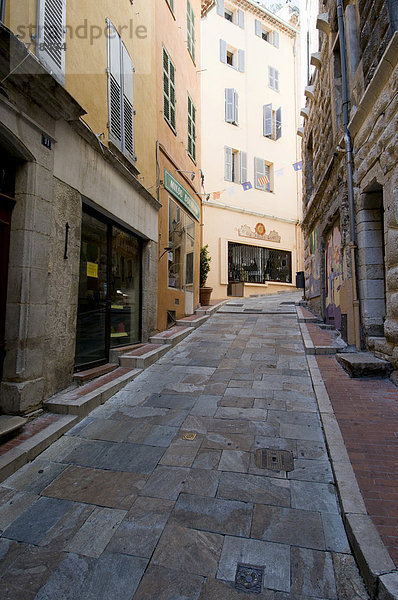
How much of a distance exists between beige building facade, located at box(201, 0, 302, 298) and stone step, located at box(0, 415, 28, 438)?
45.5 feet

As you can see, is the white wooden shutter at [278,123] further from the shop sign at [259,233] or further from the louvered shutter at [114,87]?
the louvered shutter at [114,87]

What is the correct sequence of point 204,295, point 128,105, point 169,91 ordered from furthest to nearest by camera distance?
point 204,295 → point 169,91 → point 128,105

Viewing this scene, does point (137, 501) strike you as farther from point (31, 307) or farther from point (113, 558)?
point (31, 307)

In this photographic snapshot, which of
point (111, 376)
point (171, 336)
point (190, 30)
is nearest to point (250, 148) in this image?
point (190, 30)

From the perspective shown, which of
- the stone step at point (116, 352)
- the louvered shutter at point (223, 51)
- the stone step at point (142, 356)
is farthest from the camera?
the louvered shutter at point (223, 51)

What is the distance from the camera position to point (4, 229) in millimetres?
3668

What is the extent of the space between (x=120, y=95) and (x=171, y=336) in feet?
16.0

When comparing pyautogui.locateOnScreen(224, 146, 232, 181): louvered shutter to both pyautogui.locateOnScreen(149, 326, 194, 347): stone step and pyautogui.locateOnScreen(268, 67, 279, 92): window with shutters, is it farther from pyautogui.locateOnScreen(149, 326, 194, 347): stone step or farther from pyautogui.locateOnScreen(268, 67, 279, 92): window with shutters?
pyautogui.locateOnScreen(149, 326, 194, 347): stone step

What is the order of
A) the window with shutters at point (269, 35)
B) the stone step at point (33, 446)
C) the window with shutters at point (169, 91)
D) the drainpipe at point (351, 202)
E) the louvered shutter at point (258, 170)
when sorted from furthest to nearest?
the window with shutters at point (269, 35)
the louvered shutter at point (258, 170)
the window with shutters at point (169, 91)
the drainpipe at point (351, 202)
the stone step at point (33, 446)

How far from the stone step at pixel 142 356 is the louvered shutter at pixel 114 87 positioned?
378 cm

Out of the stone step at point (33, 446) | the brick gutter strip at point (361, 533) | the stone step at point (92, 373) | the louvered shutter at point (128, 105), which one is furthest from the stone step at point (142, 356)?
the louvered shutter at point (128, 105)

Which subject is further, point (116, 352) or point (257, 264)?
point (257, 264)

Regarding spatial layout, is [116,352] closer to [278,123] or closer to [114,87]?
[114,87]

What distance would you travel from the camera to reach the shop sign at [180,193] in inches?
351
